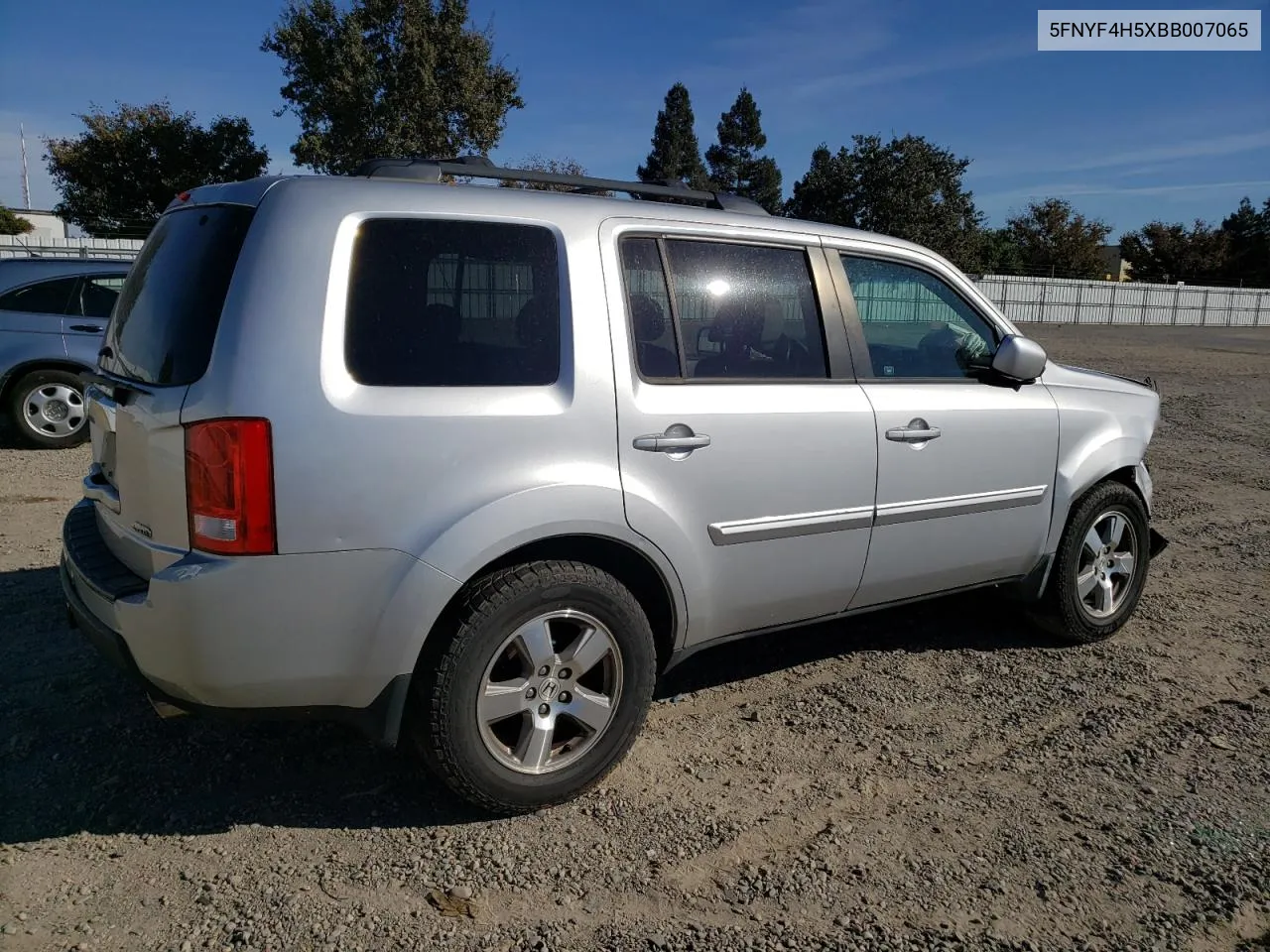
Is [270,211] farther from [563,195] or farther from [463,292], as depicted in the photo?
[563,195]

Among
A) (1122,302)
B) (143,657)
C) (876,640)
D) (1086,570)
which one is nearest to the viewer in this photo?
(143,657)

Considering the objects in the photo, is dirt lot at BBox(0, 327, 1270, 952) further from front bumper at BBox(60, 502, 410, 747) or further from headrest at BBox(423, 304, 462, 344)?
headrest at BBox(423, 304, 462, 344)

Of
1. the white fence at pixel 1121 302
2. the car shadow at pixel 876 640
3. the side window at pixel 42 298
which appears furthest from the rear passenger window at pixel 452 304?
the white fence at pixel 1121 302

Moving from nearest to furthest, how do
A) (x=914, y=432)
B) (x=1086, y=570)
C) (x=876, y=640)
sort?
(x=914, y=432) < (x=1086, y=570) < (x=876, y=640)

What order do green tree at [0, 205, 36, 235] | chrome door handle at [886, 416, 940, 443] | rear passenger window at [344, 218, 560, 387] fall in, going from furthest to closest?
green tree at [0, 205, 36, 235]
chrome door handle at [886, 416, 940, 443]
rear passenger window at [344, 218, 560, 387]

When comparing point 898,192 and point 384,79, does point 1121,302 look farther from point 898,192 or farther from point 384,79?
point 384,79

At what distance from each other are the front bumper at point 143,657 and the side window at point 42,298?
6608 millimetres

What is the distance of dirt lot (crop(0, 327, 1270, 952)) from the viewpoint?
2.57 m

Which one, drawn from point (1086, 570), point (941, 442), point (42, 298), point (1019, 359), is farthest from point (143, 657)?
point (42, 298)

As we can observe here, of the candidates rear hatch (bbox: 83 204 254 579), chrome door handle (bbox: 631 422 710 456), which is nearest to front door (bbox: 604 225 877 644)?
chrome door handle (bbox: 631 422 710 456)

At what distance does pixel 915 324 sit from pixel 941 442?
61 centimetres

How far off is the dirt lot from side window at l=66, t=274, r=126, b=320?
484cm

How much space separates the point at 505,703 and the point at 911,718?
1.75m

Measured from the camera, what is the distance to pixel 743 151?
67.4 meters
